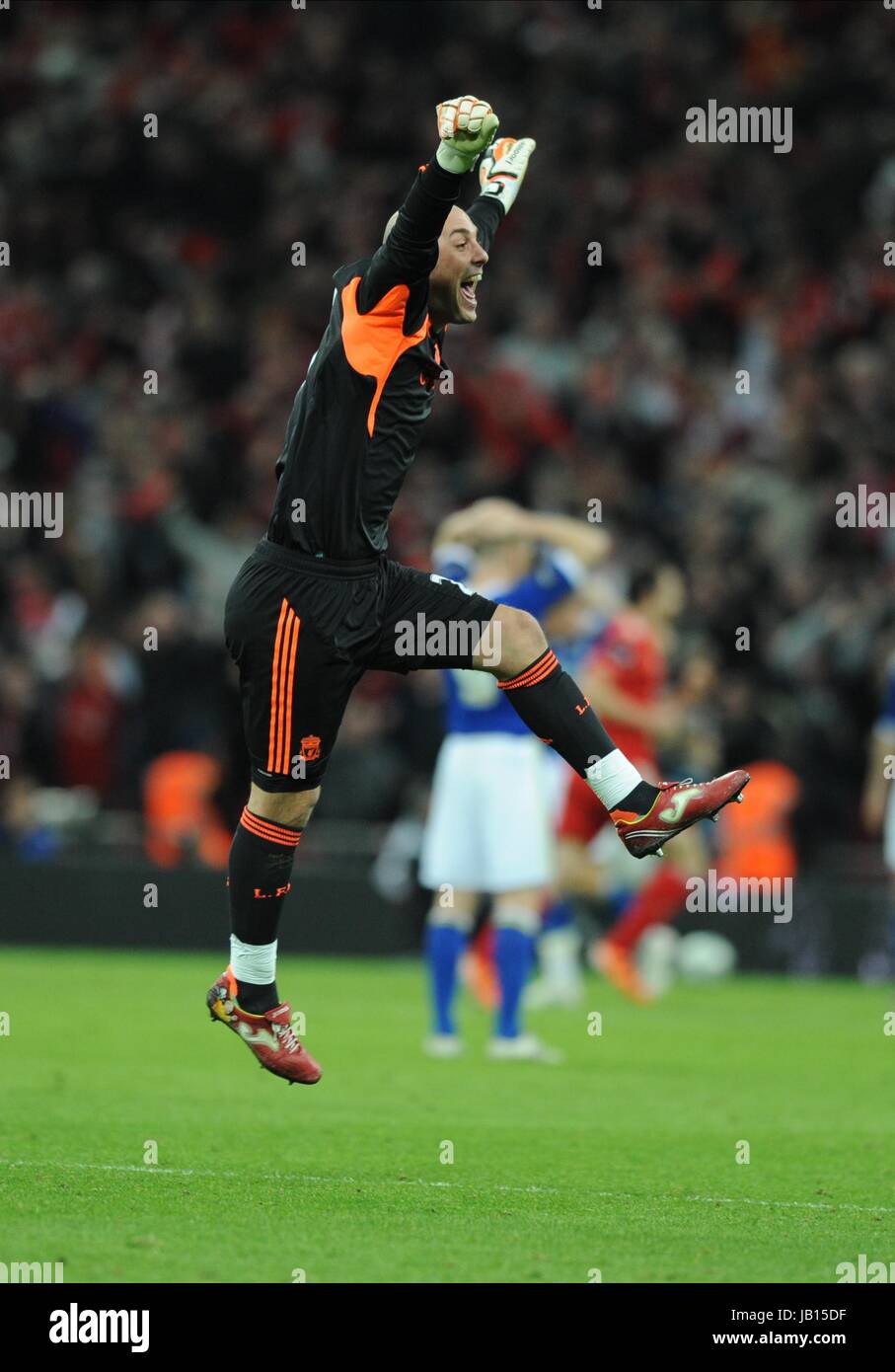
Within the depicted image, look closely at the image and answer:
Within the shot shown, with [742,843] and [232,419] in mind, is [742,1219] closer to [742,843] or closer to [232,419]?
[742,843]

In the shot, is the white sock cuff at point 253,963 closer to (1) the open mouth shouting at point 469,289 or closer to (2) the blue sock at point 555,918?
(1) the open mouth shouting at point 469,289

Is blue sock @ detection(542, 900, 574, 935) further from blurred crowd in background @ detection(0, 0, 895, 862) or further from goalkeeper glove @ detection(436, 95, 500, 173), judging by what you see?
goalkeeper glove @ detection(436, 95, 500, 173)

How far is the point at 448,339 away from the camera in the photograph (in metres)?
19.7

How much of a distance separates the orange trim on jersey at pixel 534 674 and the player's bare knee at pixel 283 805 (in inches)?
28.9

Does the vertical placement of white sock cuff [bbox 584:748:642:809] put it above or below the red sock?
above

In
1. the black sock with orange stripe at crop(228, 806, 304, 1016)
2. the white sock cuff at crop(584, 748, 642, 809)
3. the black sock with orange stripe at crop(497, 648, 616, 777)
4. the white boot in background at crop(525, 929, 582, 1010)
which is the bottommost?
the white boot in background at crop(525, 929, 582, 1010)

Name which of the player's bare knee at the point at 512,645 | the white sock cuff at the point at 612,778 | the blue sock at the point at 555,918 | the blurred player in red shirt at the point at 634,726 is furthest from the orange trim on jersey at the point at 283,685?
the blue sock at the point at 555,918

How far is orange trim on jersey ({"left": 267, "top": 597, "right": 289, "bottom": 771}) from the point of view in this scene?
704 cm

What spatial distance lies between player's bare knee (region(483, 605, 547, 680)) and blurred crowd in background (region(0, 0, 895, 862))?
8.89m

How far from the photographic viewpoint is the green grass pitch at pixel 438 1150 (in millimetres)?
5734

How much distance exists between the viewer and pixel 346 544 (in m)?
7.06

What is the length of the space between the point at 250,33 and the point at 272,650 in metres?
17.1

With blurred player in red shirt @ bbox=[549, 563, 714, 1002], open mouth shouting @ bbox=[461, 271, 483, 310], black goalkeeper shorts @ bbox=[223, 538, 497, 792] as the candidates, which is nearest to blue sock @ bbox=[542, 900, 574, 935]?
blurred player in red shirt @ bbox=[549, 563, 714, 1002]

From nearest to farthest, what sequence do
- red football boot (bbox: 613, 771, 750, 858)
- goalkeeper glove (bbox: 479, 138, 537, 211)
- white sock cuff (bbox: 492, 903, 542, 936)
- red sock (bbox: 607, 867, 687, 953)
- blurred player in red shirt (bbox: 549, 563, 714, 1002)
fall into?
red football boot (bbox: 613, 771, 750, 858) < goalkeeper glove (bbox: 479, 138, 537, 211) < white sock cuff (bbox: 492, 903, 542, 936) < blurred player in red shirt (bbox: 549, 563, 714, 1002) < red sock (bbox: 607, 867, 687, 953)
